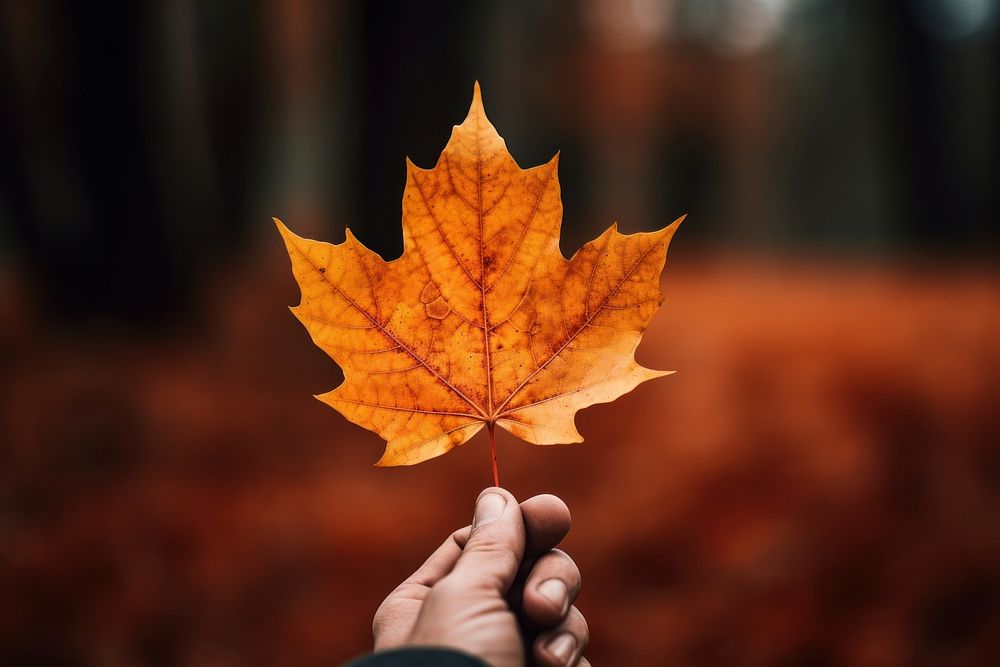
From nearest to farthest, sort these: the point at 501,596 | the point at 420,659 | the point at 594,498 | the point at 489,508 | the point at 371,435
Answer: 1. the point at 420,659
2. the point at 501,596
3. the point at 489,508
4. the point at 594,498
5. the point at 371,435

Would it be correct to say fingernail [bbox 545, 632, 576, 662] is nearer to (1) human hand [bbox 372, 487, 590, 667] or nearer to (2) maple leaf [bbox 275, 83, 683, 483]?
(1) human hand [bbox 372, 487, 590, 667]

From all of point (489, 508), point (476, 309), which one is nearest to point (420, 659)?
point (489, 508)

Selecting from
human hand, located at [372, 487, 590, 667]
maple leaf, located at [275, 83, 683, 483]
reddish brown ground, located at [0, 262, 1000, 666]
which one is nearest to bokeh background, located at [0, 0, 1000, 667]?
reddish brown ground, located at [0, 262, 1000, 666]

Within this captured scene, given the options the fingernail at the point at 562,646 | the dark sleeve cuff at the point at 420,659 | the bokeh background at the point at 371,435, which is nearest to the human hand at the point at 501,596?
the fingernail at the point at 562,646

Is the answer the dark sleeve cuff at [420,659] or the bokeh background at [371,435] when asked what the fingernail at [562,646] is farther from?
the bokeh background at [371,435]

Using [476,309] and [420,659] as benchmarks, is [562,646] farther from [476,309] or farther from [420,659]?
[476,309]

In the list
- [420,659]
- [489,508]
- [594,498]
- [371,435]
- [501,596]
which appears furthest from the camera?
[371,435]
